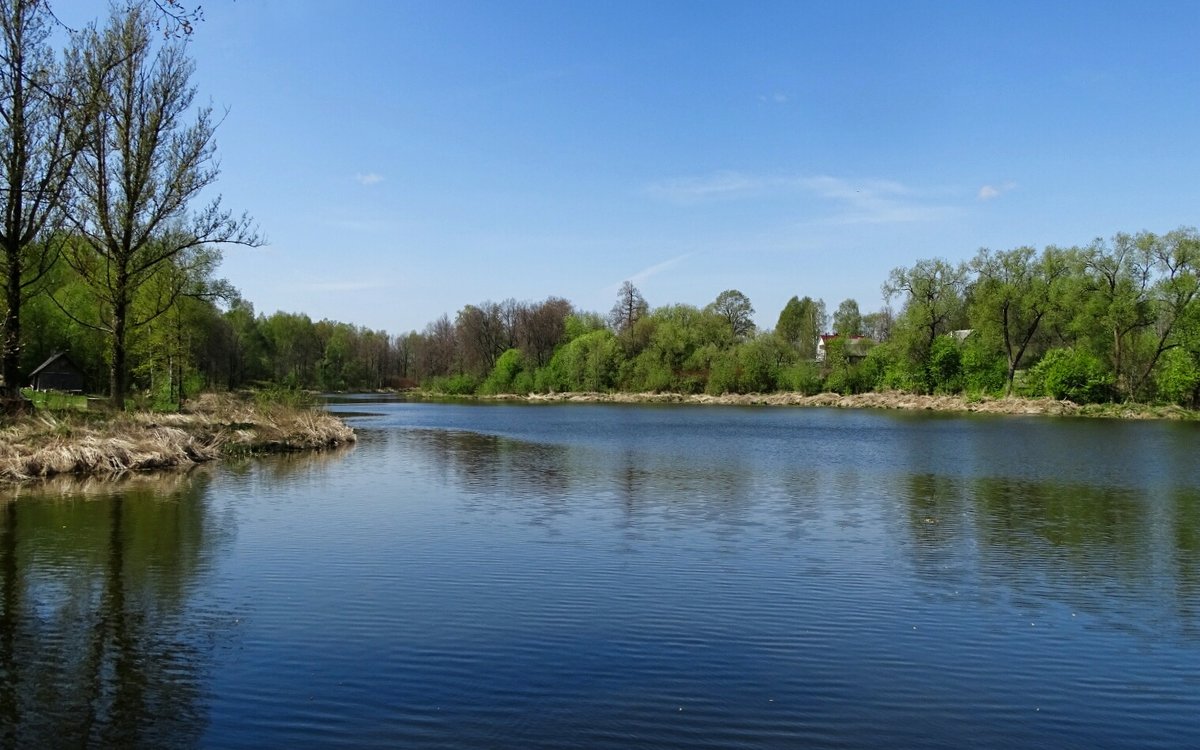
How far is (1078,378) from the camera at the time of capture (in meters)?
59.9

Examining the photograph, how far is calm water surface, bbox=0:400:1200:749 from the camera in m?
6.01

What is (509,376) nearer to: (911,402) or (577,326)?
(577,326)

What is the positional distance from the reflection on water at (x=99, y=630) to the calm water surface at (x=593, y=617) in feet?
0.11

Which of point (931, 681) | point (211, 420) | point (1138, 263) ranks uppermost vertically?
point (1138, 263)

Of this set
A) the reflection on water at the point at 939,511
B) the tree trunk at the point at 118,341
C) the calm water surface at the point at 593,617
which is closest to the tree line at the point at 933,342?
the reflection on water at the point at 939,511

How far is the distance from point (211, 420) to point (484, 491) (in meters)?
12.4

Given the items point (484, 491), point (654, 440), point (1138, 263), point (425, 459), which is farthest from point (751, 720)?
point (1138, 263)

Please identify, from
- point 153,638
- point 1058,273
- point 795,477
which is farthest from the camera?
point 1058,273

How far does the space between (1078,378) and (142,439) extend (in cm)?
6122

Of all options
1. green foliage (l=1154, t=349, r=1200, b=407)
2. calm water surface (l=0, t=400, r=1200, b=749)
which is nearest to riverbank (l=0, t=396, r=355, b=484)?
calm water surface (l=0, t=400, r=1200, b=749)

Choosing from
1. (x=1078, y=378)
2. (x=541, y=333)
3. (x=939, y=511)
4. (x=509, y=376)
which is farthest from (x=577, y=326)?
(x=939, y=511)

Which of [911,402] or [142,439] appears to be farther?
[911,402]

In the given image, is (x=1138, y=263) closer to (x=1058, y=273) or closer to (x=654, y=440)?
(x=1058, y=273)

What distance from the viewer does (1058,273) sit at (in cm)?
6406
